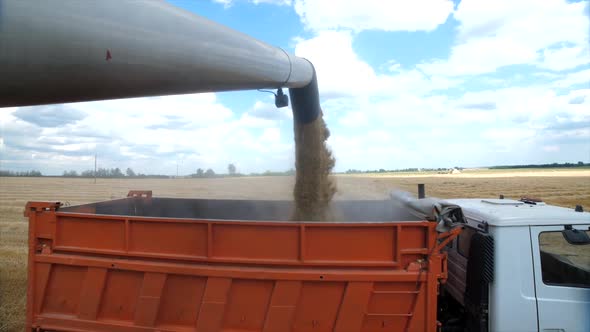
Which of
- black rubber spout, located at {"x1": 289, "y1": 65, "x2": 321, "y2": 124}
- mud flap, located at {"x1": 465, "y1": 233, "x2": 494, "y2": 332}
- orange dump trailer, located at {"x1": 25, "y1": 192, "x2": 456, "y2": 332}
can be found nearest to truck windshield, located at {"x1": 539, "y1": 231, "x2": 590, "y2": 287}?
mud flap, located at {"x1": 465, "y1": 233, "x2": 494, "y2": 332}

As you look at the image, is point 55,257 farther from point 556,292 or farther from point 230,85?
point 556,292

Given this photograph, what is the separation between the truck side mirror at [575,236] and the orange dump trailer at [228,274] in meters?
1.09

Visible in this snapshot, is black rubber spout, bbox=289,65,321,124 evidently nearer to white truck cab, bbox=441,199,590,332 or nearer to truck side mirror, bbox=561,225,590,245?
white truck cab, bbox=441,199,590,332

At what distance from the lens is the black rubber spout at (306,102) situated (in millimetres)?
5066

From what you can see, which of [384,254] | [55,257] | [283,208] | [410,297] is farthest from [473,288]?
[55,257]

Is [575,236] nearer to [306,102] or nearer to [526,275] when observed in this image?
[526,275]

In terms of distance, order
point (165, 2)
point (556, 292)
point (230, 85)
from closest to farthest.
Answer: point (165, 2) → point (230, 85) → point (556, 292)

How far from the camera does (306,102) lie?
17.4ft

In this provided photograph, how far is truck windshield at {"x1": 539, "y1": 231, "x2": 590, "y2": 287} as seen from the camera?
11.3ft

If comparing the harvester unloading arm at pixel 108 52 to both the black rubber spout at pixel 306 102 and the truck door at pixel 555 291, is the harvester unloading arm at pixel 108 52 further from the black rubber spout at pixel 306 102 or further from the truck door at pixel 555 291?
the truck door at pixel 555 291

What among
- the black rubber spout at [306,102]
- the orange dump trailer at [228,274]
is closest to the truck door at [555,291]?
the orange dump trailer at [228,274]

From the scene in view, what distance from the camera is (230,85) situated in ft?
7.88

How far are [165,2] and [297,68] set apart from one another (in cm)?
226

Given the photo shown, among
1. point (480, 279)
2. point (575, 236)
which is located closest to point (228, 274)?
point (480, 279)
